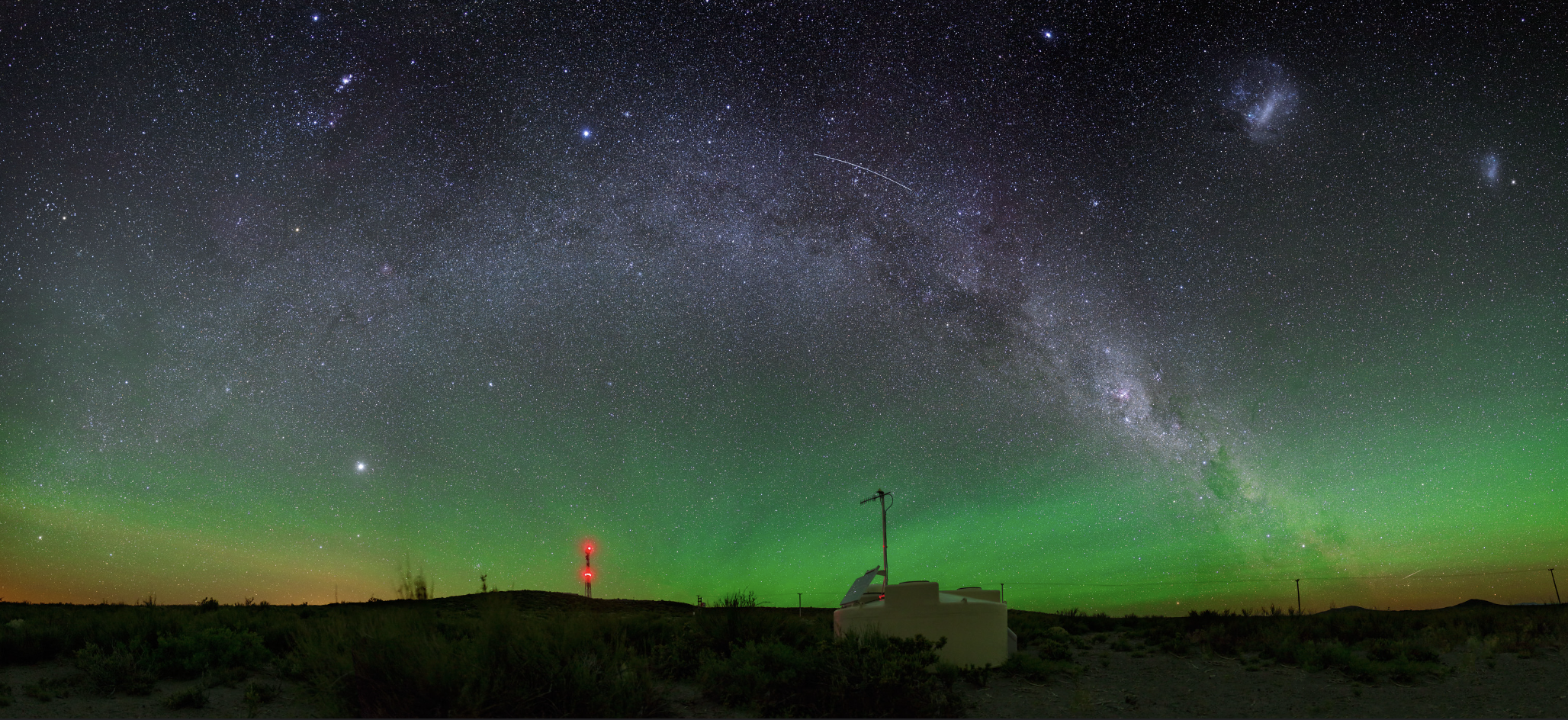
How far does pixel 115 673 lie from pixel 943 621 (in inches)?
532

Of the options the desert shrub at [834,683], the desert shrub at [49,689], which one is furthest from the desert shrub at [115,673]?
the desert shrub at [834,683]

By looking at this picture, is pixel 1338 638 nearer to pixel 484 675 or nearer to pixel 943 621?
pixel 943 621

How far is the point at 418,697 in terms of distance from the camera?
400 inches

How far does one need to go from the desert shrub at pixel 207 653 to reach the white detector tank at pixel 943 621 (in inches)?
410

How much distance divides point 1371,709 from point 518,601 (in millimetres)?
44138

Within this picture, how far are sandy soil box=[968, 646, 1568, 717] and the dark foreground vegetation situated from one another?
1.90 feet

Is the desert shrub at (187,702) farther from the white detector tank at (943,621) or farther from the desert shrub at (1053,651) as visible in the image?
the desert shrub at (1053,651)

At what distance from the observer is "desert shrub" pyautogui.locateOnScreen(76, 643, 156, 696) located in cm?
1199

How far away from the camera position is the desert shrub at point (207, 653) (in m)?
13.1

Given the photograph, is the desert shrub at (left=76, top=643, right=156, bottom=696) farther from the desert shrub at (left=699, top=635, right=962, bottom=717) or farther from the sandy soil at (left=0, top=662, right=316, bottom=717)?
the desert shrub at (left=699, top=635, right=962, bottom=717)

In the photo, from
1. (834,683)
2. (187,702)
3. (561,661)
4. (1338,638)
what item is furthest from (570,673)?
(1338,638)

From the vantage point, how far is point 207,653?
13.5m

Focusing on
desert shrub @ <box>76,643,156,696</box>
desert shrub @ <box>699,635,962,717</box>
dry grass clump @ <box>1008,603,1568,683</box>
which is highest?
desert shrub @ <box>76,643,156,696</box>

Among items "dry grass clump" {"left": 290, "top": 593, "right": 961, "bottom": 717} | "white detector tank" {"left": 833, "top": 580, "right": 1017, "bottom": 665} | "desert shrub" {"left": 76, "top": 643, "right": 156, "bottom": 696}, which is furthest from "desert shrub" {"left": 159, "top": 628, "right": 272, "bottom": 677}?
"white detector tank" {"left": 833, "top": 580, "right": 1017, "bottom": 665}
